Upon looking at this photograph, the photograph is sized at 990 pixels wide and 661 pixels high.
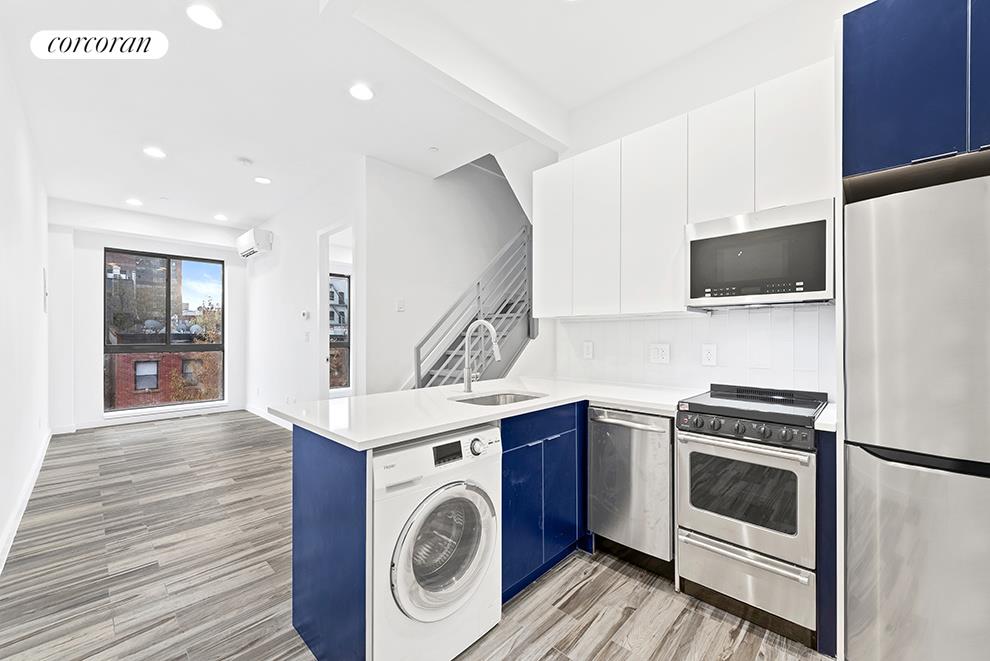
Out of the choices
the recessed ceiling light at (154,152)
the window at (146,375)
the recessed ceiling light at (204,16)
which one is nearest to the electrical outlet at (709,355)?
the recessed ceiling light at (204,16)

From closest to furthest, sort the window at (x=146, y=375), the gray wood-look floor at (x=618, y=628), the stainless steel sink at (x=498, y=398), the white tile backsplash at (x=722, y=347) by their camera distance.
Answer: the gray wood-look floor at (x=618, y=628) → the white tile backsplash at (x=722, y=347) → the stainless steel sink at (x=498, y=398) → the window at (x=146, y=375)

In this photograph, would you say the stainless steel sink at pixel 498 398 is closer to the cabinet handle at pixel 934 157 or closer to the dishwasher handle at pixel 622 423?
the dishwasher handle at pixel 622 423

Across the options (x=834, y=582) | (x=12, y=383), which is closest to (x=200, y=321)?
(x=12, y=383)

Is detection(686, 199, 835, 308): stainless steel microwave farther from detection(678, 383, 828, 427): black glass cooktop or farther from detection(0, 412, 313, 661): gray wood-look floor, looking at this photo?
detection(0, 412, 313, 661): gray wood-look floor

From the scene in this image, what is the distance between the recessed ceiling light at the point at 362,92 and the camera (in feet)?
9.11

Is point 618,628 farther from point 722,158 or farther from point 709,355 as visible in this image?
point 722,158

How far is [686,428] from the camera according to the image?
196 centimetres

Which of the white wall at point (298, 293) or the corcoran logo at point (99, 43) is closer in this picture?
the corcoran logo at point (99, 43)

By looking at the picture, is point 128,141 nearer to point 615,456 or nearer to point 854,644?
point 615,456

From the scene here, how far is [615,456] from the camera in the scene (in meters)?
2.21

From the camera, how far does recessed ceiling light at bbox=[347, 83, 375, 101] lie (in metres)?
2.78

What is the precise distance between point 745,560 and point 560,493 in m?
0.81

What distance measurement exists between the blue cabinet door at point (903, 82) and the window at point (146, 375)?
7612 mm

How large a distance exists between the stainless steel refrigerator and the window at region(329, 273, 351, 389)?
715 centimetres
